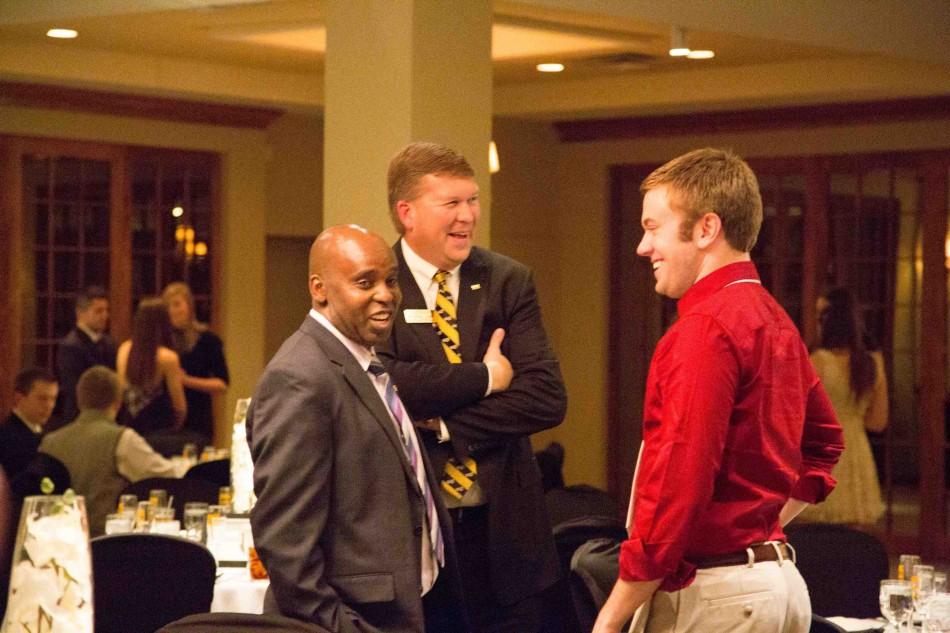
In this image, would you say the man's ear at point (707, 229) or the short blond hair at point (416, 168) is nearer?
the man's ear at point (707, 229)

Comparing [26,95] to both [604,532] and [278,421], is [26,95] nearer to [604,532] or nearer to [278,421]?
[604,532]

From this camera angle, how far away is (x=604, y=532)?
4930mm

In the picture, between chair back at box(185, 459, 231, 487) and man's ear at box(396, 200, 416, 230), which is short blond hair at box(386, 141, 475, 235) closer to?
man's ear at box(396, 200, 416, 230)

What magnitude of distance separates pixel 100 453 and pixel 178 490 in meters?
0.67

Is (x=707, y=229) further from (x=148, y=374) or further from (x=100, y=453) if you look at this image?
(x=148, y=374)

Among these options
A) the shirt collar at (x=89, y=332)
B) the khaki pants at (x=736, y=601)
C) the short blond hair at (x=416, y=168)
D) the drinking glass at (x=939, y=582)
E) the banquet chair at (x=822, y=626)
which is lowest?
the drinking glass at (x=939, y=582)

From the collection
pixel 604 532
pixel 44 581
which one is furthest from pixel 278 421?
pixel 604 532

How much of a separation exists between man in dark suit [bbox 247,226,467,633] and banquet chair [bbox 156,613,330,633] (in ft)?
0.43

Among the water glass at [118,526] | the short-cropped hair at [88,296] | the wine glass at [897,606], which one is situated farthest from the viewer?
the short-cropped hair at [88,296]

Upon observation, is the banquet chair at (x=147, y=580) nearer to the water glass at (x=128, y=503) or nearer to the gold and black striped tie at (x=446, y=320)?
the gold and black striped tie at (x=446, y=320)

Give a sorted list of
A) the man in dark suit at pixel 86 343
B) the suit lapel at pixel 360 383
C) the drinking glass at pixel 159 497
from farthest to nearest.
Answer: the man in dark suit at pixel 86 343 → the drinking glass at pixel 159 497 → the suit lapel at pixel 360 383

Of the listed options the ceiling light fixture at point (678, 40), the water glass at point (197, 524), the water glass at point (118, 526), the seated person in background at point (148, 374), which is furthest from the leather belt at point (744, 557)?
the seated person in background at point (148, 374)

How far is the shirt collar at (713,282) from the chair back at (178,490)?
3889 mm

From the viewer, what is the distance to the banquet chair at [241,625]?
291cm
